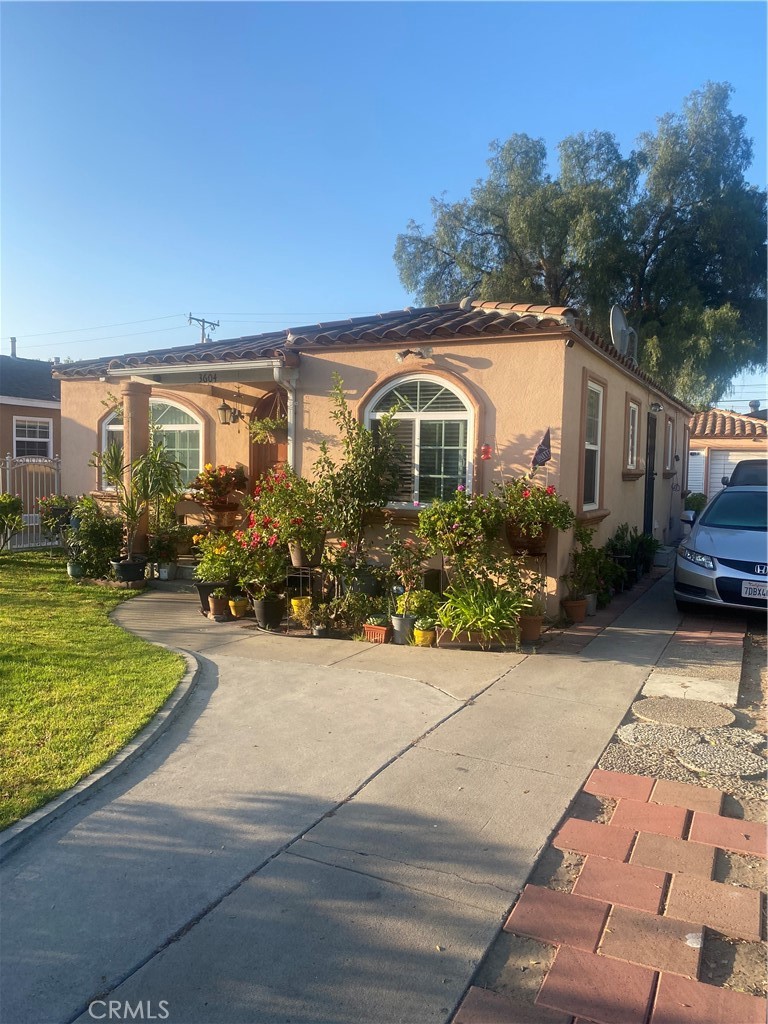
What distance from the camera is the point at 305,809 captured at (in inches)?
150

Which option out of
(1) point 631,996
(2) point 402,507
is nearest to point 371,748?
(1) point 631,996

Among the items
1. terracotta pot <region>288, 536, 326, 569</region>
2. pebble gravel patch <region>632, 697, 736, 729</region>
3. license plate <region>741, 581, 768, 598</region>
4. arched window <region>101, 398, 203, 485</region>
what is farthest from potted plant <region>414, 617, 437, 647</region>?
arched window <region>101, 398, 203, 485</region>

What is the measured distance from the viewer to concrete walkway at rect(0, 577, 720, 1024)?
2.58 meters

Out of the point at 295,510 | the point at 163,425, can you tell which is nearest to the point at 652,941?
the point at 295,510

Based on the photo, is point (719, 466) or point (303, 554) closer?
point (303, 554)

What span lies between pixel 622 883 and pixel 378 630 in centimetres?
457

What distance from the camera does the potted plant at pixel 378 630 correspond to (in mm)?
7645

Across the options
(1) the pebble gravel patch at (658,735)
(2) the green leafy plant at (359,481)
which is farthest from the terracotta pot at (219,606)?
(1) the pebble gravel patch at (658,735)

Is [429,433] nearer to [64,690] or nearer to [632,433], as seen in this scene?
[632,433]

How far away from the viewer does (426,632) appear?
7438mm

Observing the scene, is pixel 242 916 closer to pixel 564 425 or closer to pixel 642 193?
pixel 564 425

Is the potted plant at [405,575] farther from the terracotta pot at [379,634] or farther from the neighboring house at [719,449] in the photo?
the neighboring house at [719,449]

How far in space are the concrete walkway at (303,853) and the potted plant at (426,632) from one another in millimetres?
1370

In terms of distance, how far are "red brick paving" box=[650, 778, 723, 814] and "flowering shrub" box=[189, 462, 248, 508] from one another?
7.71 metres
